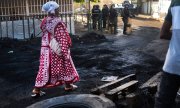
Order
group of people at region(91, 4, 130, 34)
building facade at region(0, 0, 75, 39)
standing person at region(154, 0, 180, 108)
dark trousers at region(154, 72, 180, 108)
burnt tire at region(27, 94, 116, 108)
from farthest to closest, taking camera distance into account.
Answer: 1. group of people at region(91, 4, 130, 34)
2. building facade at region(0, 0, 75, 39)
3. burnt tire at region(27, 94, 116, 108)
4. dark trousers at region(154, 72, 180, 108)
5. standing person at region(154, 0, 180, 108)

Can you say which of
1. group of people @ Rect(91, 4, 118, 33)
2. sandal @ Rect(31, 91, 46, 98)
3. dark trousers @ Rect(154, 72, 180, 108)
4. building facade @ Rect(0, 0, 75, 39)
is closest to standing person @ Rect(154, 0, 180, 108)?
dark trousers @ Rect(154, 72, 180, 108)

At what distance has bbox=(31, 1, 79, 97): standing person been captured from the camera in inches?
261

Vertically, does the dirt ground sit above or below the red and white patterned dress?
below

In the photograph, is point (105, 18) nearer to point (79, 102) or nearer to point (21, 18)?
point (21, 18)

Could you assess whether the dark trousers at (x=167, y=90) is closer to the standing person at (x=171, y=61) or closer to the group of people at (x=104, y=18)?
the standing person at (x=171, y=61)

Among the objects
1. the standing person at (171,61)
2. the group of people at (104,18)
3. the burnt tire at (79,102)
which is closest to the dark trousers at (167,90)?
the standing person at (171,61)

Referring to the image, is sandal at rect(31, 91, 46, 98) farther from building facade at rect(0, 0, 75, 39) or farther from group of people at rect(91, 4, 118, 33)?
group of people at rect(91, 4, 118, 33)

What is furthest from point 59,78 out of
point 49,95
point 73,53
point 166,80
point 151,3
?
point 151,3

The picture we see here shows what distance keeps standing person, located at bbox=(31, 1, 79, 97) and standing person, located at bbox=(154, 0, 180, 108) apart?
3.37 meters

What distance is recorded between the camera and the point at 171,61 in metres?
3.29

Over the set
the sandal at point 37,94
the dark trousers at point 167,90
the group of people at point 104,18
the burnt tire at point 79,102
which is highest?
the group of people at point 104,18

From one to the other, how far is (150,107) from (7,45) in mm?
10181

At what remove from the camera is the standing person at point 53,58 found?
6.64 metres

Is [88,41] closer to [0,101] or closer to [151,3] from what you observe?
[0,101]
